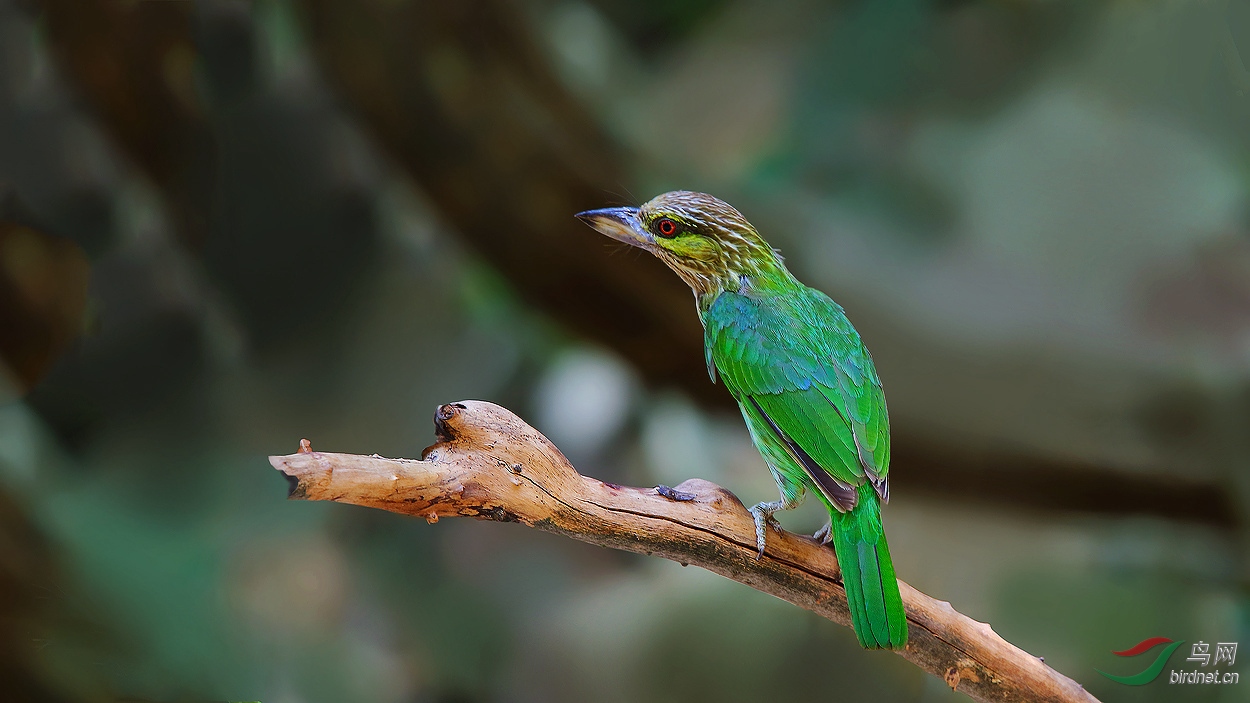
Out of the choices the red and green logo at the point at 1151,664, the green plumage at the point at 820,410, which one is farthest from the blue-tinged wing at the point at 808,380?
the red and green logo at the point at 1151,664

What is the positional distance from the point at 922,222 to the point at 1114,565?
1730 millimetres

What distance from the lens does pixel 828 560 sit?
2.46 metres

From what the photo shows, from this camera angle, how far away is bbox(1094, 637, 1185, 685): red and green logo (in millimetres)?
3549

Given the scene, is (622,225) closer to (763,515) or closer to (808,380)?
(808,380)

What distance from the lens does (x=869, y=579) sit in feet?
7.32

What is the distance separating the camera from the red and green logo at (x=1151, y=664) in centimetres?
355

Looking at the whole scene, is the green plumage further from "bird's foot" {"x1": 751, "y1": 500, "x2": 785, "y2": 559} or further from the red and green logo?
the red and green logo

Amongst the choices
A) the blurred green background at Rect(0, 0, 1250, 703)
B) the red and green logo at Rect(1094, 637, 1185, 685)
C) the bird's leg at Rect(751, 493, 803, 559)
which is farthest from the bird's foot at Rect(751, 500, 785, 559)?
the red and green logo at Rect(1094, 637, 1185, 685)

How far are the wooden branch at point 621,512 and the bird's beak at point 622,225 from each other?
2.49ft

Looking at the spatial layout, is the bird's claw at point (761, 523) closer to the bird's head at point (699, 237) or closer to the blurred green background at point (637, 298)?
the bird's head at point (699, 237)

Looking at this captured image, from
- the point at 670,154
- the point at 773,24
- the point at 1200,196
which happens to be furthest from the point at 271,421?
the point at 1200,196

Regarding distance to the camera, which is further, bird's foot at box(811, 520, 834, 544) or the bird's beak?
the bird's beak

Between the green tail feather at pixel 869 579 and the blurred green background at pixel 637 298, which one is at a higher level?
the blurred green background at pixel 637 298

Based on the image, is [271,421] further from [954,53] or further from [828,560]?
[954,53]
